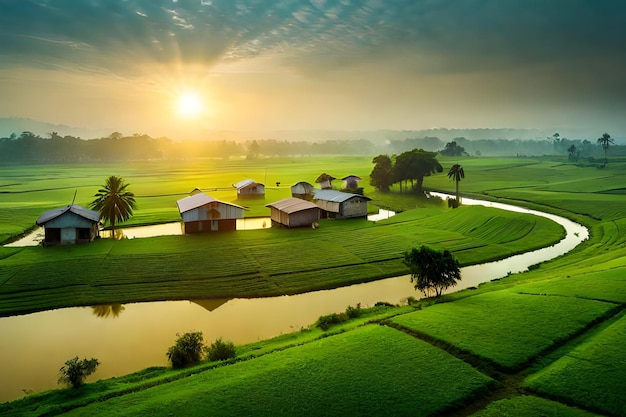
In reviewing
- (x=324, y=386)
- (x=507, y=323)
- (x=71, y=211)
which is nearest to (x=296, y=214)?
(x=71, y=211)

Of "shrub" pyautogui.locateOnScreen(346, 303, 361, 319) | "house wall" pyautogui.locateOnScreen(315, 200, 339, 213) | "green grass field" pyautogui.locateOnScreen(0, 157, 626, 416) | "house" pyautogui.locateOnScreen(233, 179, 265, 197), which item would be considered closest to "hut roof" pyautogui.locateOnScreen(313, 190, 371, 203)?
"house wall" pyautogui.locateOnScreen(315, 200, 339, 213)

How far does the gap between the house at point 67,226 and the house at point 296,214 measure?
21501 mm

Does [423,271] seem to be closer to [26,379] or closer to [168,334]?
[168,334]

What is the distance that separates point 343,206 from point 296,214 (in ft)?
31.5

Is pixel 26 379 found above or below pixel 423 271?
below

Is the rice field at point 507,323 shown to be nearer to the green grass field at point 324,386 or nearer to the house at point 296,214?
the green grass field at point 324,386

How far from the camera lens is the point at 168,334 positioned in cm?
2619

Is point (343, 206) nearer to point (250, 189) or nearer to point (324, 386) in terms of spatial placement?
point (250, 189)

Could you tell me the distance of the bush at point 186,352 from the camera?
21.4 meters

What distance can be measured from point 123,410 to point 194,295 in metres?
15.5

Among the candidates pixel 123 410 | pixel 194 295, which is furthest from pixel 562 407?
pixel 194 295

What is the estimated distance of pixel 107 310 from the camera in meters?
29.8

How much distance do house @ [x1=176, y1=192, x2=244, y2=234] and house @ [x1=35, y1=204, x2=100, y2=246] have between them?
9.97 meters

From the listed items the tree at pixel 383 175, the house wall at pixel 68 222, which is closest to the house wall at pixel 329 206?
the house wall at pixel 68 222
